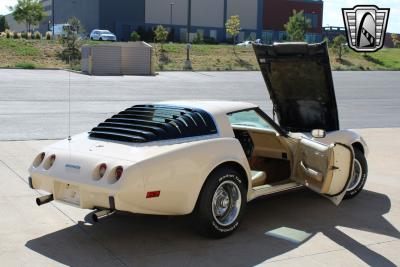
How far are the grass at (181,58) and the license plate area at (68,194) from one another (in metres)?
32.5

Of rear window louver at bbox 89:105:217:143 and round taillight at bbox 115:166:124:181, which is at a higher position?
rear window louver at bbox 89:105:217:143

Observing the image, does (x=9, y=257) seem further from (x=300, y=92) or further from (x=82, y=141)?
(x=300, y=92)

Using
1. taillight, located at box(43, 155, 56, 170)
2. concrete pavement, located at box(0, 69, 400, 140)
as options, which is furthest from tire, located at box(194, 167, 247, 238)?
concrete pavement, located at box(0, 69, 400, 140)

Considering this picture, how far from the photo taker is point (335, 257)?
5.12 meters

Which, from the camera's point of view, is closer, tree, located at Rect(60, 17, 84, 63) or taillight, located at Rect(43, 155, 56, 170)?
taillight, located at Rect(43, 155, 56, 170)

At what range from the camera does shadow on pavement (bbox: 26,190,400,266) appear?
4.97m

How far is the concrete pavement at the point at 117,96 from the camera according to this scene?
563 inches

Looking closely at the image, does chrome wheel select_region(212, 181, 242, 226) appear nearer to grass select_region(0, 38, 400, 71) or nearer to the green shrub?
the green shrub

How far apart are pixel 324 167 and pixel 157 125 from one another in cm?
196

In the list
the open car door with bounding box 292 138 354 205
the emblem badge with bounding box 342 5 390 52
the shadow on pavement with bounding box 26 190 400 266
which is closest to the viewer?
the shadow on pavement with bounding box 26 190 400 266

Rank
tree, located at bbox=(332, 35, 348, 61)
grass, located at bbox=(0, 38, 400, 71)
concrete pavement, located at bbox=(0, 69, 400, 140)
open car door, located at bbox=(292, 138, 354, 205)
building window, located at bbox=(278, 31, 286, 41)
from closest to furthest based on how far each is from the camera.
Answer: open car door, located at bbox=(292, 138, 354, 205), concrete pavement, located at bbox=(0, 69, 400, 140), grass, located at bbox=(0, 38, 400, 71), tree, located at bbox=(332, 35, 348, 61), building window, located at bbox=(278, 31, 286, 41)

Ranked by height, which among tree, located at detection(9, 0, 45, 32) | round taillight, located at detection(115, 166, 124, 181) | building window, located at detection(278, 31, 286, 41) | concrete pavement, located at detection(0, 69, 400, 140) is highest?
tree, located at detection(9, 0, 45, 32)

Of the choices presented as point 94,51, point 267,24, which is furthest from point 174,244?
point 267,24

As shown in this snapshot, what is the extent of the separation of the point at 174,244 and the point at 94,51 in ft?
99.4
